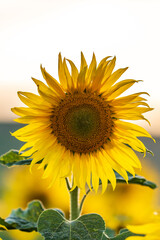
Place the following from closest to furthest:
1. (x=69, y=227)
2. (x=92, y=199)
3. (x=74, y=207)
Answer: (x=69, y=227)
(x=74, y=207)
(x=92, y=199)

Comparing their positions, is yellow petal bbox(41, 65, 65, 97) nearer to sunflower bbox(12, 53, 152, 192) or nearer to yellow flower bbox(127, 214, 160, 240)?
sunflower bbox(12, 53, 152, 192)

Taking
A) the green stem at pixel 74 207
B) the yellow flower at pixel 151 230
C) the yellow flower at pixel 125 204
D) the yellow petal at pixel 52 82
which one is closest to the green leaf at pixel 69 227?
the green stem at pixel 74 207

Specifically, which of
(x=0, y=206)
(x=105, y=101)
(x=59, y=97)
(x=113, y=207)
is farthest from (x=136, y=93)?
(x=0, y=206)

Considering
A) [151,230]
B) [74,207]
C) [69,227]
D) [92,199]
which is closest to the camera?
[151,230]

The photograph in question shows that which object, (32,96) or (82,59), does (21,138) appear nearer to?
(32,96)

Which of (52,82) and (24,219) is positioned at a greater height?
(52,82)

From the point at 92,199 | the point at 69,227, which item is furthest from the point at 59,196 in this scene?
the point at 69,227

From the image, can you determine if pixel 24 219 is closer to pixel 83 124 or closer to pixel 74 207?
pixel 74 207

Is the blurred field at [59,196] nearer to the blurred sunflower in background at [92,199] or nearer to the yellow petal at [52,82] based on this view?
the blurred sunflower in background at [92,199]
